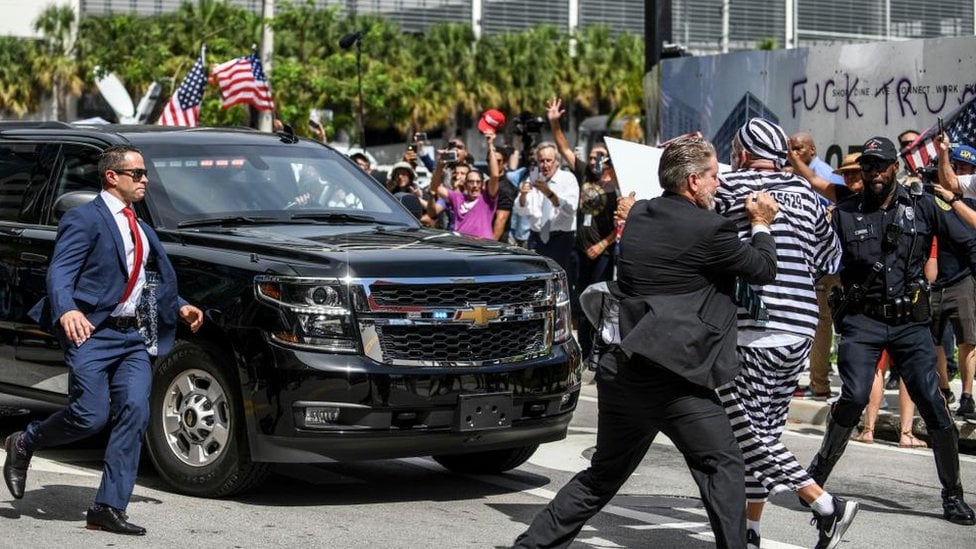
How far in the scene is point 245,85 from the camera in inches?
848

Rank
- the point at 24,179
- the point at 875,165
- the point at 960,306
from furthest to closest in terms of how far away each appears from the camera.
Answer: the point at 960,306
the point at 24,179
the point at 875,165

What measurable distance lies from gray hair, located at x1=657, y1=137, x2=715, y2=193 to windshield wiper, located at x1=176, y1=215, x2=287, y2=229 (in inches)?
118

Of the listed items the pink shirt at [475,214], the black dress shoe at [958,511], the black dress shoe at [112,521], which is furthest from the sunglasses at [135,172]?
the pink shirt at [475,214]

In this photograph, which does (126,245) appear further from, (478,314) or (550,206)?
(550,206)

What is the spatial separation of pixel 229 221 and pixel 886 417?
4741 mm

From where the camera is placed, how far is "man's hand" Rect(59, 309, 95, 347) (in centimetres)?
673

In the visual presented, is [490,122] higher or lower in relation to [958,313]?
higher

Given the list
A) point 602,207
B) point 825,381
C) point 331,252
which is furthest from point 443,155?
point 331,252

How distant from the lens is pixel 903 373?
7.61m

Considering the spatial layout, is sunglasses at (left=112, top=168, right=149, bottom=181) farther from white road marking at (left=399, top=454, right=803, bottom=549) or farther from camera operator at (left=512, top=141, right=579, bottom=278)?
camera operator at (left=512, top=141, right=579, bottom=278)

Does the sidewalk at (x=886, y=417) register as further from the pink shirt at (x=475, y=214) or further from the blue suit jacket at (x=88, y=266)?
the blue suit jacket at (x=88, y=266)

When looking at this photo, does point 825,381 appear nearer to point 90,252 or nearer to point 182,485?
point 182,485

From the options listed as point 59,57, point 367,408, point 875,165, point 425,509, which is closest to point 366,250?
point 367,408

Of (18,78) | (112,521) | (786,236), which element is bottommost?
(112,521)
